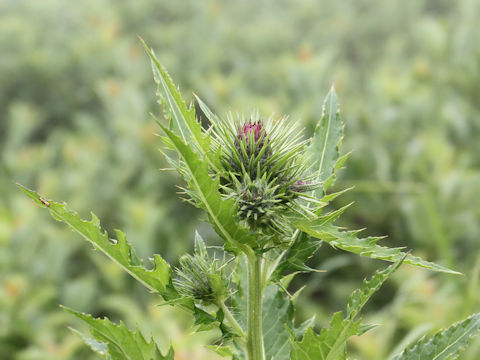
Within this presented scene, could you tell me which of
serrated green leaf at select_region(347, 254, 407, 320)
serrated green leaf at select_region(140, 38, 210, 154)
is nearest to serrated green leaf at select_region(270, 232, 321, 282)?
serrated green leaf at select_region(347, 254, 407, 320)

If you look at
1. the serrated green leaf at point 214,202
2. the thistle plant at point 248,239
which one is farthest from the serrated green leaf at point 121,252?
the serrated green leaf at point 214,202

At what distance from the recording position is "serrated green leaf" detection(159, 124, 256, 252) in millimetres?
810

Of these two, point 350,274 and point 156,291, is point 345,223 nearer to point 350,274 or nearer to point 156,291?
point 350,274

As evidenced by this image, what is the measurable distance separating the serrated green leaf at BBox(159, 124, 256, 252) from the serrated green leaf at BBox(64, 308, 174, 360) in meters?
0.23

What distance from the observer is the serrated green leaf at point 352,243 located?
87cm

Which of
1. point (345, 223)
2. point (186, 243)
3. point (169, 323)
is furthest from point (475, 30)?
point (169, 323)

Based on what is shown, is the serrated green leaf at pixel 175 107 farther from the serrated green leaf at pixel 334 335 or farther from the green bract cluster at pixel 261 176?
the serrated green leaf at pixel 334 335

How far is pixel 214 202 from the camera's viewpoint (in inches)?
33.2

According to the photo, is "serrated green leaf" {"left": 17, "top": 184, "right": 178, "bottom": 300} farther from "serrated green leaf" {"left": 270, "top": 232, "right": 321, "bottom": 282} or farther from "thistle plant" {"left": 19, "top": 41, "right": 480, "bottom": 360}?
"serrated green leaf" {"left": 270, "top": 232, "right": 321, "bottom": 282}

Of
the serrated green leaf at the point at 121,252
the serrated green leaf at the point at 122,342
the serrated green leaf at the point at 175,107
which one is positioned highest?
the serrated green leaf at the point at 175,107

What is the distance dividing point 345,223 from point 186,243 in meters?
0.98

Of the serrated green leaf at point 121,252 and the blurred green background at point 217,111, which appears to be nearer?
the serrated green leaf at point 121,252

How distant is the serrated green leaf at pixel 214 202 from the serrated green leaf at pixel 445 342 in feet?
1.12

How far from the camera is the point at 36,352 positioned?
264 cm
